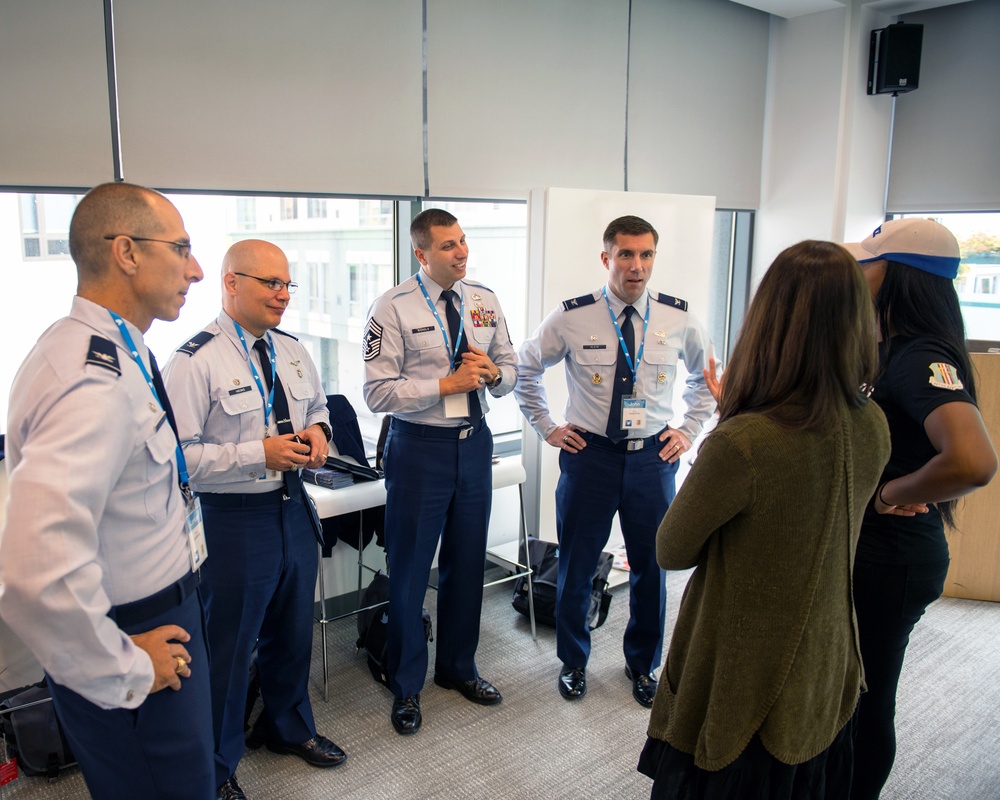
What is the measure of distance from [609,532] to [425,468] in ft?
2.55

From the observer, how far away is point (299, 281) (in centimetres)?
363

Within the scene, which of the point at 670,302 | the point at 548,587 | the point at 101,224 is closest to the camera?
the point at 101,224

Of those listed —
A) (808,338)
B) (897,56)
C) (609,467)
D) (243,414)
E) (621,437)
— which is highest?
(897,56)

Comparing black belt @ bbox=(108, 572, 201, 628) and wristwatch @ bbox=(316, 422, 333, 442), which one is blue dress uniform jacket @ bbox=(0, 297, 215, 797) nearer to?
black belt @ bbox=(108, 572, 201, 628)

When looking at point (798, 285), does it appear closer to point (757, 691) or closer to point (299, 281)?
point (757, 691)

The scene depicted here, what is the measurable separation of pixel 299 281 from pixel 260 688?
179 cm

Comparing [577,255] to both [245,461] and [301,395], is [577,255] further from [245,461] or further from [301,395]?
[245,461]

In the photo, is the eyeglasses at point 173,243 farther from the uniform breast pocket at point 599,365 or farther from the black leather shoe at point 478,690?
the black leather shoe at point 478,690

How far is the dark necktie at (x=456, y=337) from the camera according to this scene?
286 cm

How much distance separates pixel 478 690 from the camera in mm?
3029

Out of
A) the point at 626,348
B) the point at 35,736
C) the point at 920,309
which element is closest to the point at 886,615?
the point at 920,309

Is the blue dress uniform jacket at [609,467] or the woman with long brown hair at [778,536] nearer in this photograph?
the woman with long brown hair at [778,536]

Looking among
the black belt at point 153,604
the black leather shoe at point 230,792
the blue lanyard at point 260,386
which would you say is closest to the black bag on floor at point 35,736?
the black leather shoe at point 230,792

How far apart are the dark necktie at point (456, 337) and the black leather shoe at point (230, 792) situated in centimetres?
138
